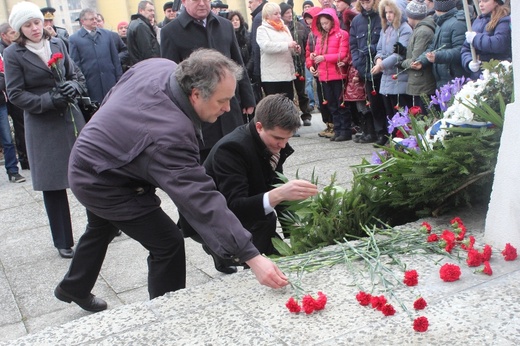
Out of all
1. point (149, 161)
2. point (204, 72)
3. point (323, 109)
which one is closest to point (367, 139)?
point (323, 109)

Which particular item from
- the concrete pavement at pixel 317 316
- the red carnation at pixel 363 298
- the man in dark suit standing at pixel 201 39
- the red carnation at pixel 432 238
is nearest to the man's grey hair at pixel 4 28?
the man in dark suit standing at pixel 201 39

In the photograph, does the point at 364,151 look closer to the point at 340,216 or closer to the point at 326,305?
the point at 340,216

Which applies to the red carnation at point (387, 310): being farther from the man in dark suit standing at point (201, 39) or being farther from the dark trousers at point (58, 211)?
the dark trousers at point (58, 211)

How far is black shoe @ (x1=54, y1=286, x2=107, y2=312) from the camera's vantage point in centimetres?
382

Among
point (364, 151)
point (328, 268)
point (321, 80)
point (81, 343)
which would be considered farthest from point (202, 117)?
point (321, 80)

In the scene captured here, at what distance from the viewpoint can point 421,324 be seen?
2.23 meters

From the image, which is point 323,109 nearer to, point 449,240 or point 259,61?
point 259,61

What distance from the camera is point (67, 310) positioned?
13.4 ft

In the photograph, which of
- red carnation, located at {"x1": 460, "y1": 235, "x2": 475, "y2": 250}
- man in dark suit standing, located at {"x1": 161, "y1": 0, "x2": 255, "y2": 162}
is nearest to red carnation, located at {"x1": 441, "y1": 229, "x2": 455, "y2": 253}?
red carnation, located at {"x1": 460, "y1": 235, "x2": 475, "y2": 250}

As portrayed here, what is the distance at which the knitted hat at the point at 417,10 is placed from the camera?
6.98 meters

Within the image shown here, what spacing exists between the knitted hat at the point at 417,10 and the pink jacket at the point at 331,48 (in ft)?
4.07

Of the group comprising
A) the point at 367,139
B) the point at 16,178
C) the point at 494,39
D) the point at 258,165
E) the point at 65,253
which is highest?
the point at 494,39

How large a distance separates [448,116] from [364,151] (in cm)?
424

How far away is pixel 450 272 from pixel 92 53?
21.4 ft
